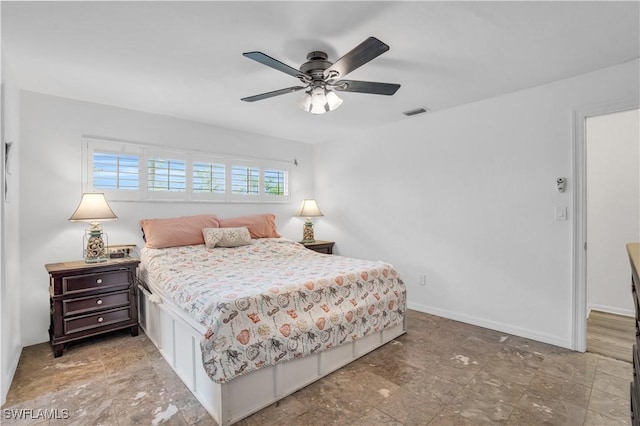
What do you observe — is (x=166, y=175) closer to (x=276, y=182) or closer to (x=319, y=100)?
(x=276, y=182)

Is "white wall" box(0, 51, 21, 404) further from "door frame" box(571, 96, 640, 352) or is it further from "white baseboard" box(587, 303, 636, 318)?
"white baseboard" box(587, 303, 636, 318)

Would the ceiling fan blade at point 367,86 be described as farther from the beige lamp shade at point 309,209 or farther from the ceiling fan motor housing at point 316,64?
the beige lamp shade at point 309,209

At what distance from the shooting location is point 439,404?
1.94 metres

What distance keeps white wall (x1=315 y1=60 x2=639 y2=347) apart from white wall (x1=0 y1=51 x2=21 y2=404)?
3621mm

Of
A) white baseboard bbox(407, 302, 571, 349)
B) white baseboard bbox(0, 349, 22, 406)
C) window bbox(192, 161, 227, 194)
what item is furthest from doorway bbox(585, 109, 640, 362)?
white baseboard bbox(0, 349, 22, 406)

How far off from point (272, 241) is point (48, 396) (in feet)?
7.84

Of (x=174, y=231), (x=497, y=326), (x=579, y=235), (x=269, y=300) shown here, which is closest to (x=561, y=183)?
(x=579, y=235)

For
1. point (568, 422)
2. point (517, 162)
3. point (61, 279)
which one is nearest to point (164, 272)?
point (61, 279)

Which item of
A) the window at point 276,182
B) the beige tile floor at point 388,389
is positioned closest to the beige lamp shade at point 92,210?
the beige tile floor at point 388,389

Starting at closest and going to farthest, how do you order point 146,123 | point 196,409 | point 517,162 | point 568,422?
point 568,422 → point 196,409 → point 517,162 → point 146,123

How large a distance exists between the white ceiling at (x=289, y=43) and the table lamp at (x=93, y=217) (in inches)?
40.7

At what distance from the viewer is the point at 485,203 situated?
126 inches

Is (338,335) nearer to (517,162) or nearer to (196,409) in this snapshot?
(196,409)

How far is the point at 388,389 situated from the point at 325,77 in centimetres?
222
